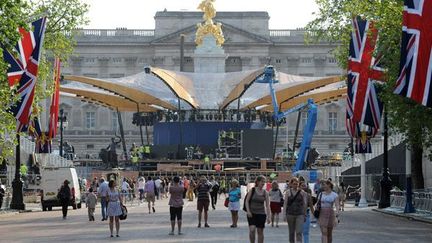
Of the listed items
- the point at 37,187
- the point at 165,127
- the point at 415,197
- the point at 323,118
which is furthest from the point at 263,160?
the point at 323,118

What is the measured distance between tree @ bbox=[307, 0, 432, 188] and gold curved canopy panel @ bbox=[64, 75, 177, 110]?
3815cm

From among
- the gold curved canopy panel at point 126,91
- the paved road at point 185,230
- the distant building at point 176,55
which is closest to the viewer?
the paved road at point 185,230

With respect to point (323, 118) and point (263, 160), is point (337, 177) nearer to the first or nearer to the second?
point (263, 160)

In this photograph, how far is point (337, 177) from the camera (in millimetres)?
73438

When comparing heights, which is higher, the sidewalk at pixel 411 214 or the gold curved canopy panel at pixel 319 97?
the gold curved canopy panel at pixel 319 97

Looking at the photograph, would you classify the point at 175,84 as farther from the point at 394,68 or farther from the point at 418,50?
the point at 418,50

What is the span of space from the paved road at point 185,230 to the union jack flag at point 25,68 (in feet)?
13.2

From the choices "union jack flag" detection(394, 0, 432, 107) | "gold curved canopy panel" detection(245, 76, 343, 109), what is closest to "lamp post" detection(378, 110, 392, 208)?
"union jack flag" detection(394, 0, 432, 107)

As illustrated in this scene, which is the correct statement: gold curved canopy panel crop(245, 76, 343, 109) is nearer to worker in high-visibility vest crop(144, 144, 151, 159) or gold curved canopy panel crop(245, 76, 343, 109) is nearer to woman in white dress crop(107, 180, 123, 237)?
worker in high-visibility vest crop(144, 144, 151, 159)

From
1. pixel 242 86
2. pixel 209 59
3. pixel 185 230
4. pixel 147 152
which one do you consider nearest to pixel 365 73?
pixel 185 230

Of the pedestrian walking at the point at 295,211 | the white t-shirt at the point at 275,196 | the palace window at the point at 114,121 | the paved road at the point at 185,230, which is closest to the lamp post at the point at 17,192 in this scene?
the paved road at the point at 185,230

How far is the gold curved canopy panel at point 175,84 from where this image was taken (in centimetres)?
10425

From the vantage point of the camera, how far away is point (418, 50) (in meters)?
31.8

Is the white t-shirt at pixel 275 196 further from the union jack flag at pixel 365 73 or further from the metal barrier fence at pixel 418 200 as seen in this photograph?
the union jack flag at pixel 365 73
